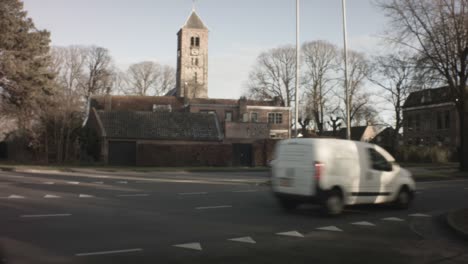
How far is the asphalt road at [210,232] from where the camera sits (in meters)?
6.96

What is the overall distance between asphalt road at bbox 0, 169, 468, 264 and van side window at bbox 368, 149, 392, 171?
1.33 metres

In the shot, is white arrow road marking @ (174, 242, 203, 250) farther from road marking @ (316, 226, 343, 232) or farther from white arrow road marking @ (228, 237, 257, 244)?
road marking @ (316, 226, 343, 232)

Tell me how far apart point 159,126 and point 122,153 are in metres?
5.09

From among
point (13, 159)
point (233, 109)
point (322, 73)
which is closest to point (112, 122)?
point (13, 159)

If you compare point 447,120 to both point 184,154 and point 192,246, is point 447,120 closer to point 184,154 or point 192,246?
point 184,154

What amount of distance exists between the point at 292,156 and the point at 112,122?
116ft

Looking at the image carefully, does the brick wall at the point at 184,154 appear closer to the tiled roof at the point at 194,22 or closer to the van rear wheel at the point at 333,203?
the van rear wheel at the point at 333,203

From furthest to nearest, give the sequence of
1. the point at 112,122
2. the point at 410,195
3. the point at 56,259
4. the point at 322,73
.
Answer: the point at 322,73 → the point at 112,122 → the point at 410,195 → the point at 56,259

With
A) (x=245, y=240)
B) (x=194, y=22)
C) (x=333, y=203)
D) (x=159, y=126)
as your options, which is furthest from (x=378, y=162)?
(x=194, y=22)

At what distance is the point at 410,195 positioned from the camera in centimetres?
1342

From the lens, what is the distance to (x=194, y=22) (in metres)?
89.4

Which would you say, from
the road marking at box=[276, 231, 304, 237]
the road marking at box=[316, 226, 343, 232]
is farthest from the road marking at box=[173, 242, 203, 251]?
the road marking at box=[316, 226, 343, 232]

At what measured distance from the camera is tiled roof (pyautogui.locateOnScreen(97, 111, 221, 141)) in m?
43.6

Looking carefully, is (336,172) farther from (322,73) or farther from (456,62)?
(322,73)
